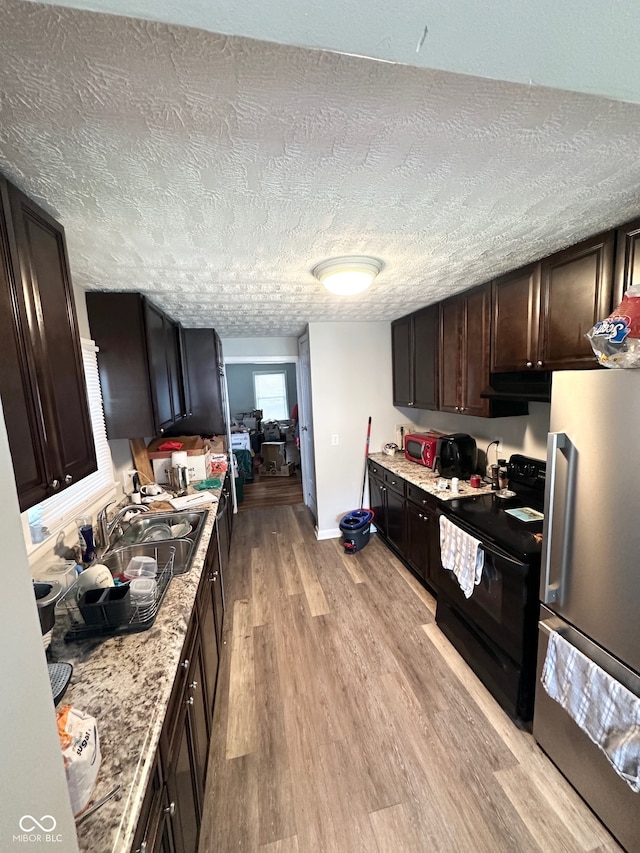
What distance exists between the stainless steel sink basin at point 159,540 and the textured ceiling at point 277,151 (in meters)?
1.50

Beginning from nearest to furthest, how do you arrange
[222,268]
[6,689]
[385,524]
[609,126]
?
[6,689]
[609,126]
[222,268]
[385,524]

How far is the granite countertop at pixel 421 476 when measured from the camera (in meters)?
2.46

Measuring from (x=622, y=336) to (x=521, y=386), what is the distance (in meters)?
0.87

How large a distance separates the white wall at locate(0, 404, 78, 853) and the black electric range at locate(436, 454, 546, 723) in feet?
5.88

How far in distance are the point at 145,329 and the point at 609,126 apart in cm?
234

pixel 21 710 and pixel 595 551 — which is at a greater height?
pixel 21 710

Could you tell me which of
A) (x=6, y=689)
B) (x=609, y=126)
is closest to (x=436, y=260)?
(x=609, y=126)

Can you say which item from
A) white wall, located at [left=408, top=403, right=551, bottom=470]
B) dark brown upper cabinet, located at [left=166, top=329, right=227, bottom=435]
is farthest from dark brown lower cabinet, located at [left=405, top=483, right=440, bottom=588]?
dark brown upper cabinet, located at [left=166, top=329, right=227, bottom=435]

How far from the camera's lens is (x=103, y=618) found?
Answer: 46.8 inches

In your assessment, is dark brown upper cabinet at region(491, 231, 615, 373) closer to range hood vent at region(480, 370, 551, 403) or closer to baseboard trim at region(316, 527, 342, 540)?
range hood vent at region(480, 370, 551, 403)

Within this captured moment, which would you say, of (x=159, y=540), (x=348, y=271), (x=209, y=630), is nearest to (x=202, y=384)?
(x=159, y=540)

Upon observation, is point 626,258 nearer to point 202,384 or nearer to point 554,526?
point 554,526

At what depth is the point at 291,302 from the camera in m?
2.57

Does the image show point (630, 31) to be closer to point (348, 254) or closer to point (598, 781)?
point (348, 254)
